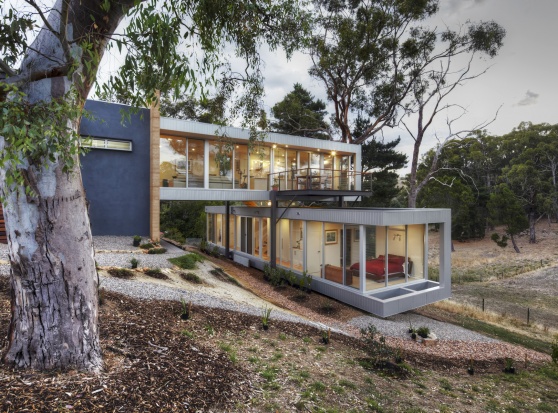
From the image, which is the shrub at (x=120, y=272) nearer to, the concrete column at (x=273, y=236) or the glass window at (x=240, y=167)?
the concrete column at (x=273, y=236)

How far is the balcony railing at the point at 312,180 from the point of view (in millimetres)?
13031

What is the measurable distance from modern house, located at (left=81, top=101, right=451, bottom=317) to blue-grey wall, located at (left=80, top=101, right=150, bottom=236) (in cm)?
Answer: 4

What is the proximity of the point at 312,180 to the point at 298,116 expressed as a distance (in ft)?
39.4

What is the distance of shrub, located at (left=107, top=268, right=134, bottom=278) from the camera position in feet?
25.5

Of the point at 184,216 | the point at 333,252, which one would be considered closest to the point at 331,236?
the point at 333,252

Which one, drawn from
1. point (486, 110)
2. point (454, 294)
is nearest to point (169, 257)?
point (454, 294)

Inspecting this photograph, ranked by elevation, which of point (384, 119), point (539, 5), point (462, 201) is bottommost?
point (462, 201)

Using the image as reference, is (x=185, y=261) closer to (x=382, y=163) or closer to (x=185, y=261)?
(x=185, y=261)

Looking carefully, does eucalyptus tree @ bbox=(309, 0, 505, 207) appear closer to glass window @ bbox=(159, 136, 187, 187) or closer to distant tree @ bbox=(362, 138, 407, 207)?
distant tree @ bbox=(362, 138, 407, 207)

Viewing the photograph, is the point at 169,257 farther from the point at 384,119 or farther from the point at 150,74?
the point at 384,119

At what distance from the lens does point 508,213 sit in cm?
2770

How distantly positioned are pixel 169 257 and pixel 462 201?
29.3 meters

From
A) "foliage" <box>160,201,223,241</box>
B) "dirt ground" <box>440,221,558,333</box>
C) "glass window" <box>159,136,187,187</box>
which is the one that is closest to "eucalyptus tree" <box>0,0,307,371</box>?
"glass window" <box>159,136,187,187</box>

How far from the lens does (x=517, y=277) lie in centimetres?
1919
